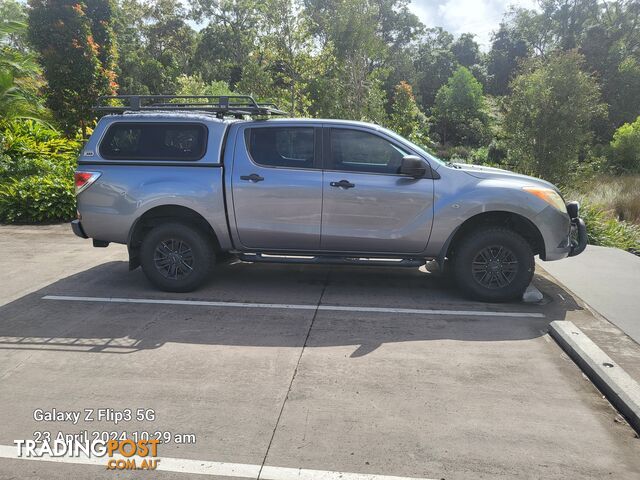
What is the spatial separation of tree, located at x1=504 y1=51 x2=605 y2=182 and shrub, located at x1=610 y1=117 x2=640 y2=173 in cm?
809

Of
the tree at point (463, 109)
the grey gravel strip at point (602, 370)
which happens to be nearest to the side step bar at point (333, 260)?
the grey gravel strip at point (602, 370)

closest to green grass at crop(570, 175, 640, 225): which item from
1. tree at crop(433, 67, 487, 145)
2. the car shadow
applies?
the car shadow

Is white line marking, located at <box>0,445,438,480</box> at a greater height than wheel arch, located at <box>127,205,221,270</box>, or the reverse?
wheel arch, located at <box>127,205,221,270</box>

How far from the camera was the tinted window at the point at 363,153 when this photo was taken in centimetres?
607

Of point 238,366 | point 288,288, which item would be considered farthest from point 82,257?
point 238,366

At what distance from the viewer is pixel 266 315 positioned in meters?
5.71

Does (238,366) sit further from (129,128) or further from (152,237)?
(129,128)

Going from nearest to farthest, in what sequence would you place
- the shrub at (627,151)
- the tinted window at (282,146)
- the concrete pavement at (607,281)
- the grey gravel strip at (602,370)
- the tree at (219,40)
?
the grey gravel strip at (602,370), the concrete pavement at (607,281), the tinted window at (282,146), the shrub at (627,151), the tree at (219,40)

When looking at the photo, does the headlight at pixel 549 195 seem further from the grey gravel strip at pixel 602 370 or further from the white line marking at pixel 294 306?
the grey gravel strip at pixel 602 370

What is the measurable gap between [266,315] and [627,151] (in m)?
19.4

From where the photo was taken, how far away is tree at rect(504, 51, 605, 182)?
12477mm

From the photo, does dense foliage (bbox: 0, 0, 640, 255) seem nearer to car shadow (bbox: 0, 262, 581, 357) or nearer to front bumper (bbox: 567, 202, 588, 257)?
front bumper (bbox: 567, 202, 588, 257)

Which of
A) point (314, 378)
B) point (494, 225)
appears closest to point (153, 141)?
point (314, 378)

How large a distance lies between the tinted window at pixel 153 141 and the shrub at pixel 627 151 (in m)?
18.3
